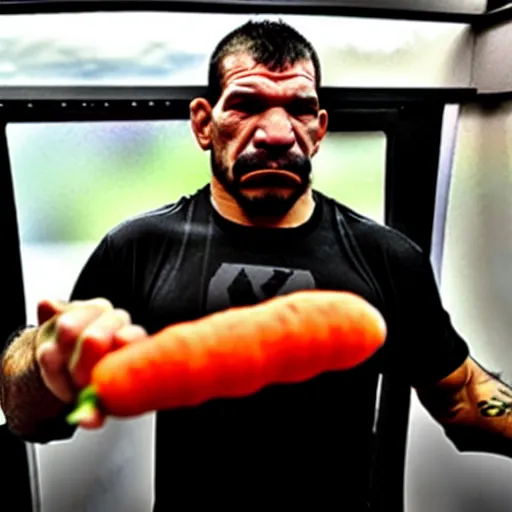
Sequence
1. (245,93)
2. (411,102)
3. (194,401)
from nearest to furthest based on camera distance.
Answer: (194,401) → (245,93) → (411,102)

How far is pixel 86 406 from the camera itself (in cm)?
39

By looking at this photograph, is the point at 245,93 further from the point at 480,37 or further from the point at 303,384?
the point at 480,37

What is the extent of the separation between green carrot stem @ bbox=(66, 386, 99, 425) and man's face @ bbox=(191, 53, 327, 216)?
0.41 m

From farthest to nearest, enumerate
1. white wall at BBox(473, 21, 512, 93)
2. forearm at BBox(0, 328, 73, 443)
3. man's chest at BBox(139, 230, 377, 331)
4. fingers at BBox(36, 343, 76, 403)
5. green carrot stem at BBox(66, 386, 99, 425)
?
white wall at BBox(473, 21, 512, 93)
man's chest at BBox(139, 230, 377, 331)
forearm at BBox(0, 328, 73, 443)
fingers at BBox(36, 343, 76, 403)
green carrot stem at BBox(66, 386, 99, 425)

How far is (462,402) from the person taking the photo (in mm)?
881

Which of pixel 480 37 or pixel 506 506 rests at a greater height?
pixel 480 37

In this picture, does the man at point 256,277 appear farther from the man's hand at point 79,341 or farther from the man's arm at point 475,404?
the man's hand at point 79,341

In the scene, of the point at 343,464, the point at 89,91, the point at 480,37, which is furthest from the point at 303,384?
the point at 480,37

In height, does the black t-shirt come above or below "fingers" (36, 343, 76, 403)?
below

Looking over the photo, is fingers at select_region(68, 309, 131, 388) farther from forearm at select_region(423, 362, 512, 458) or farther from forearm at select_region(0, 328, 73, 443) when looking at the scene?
forearm at select_region(423, 362, 512, 458)

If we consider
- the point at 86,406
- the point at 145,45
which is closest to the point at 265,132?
the point at 145,45

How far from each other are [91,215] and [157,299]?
0.24 m

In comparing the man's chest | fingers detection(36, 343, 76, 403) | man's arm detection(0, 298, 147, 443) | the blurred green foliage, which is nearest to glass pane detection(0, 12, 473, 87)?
the blurred green foliage

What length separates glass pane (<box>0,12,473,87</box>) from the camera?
0.94 metres
